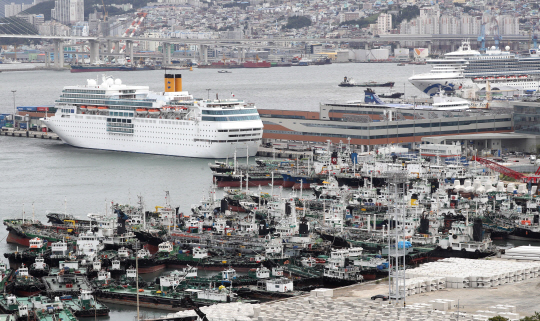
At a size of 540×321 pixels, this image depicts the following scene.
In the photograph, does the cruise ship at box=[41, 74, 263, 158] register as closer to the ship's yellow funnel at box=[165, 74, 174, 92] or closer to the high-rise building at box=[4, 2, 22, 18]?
the ship's yellow funnel at box=[165, 74, 174, 92]

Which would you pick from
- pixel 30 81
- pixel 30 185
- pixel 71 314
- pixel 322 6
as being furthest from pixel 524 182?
pixel 322 6

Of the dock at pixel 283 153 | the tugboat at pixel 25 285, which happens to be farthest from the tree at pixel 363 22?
the tugboat at pixel 25 285

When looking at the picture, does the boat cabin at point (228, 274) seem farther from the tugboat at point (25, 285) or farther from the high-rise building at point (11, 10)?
the high-rise building at point (11, 10)

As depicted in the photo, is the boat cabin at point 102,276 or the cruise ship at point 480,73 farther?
the cruise ship at point 480,73

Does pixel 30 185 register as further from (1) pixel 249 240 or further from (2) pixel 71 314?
(2) pixel 71 314

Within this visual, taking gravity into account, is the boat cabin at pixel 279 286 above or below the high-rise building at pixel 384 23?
below

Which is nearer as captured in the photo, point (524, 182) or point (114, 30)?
point (524, 182)
